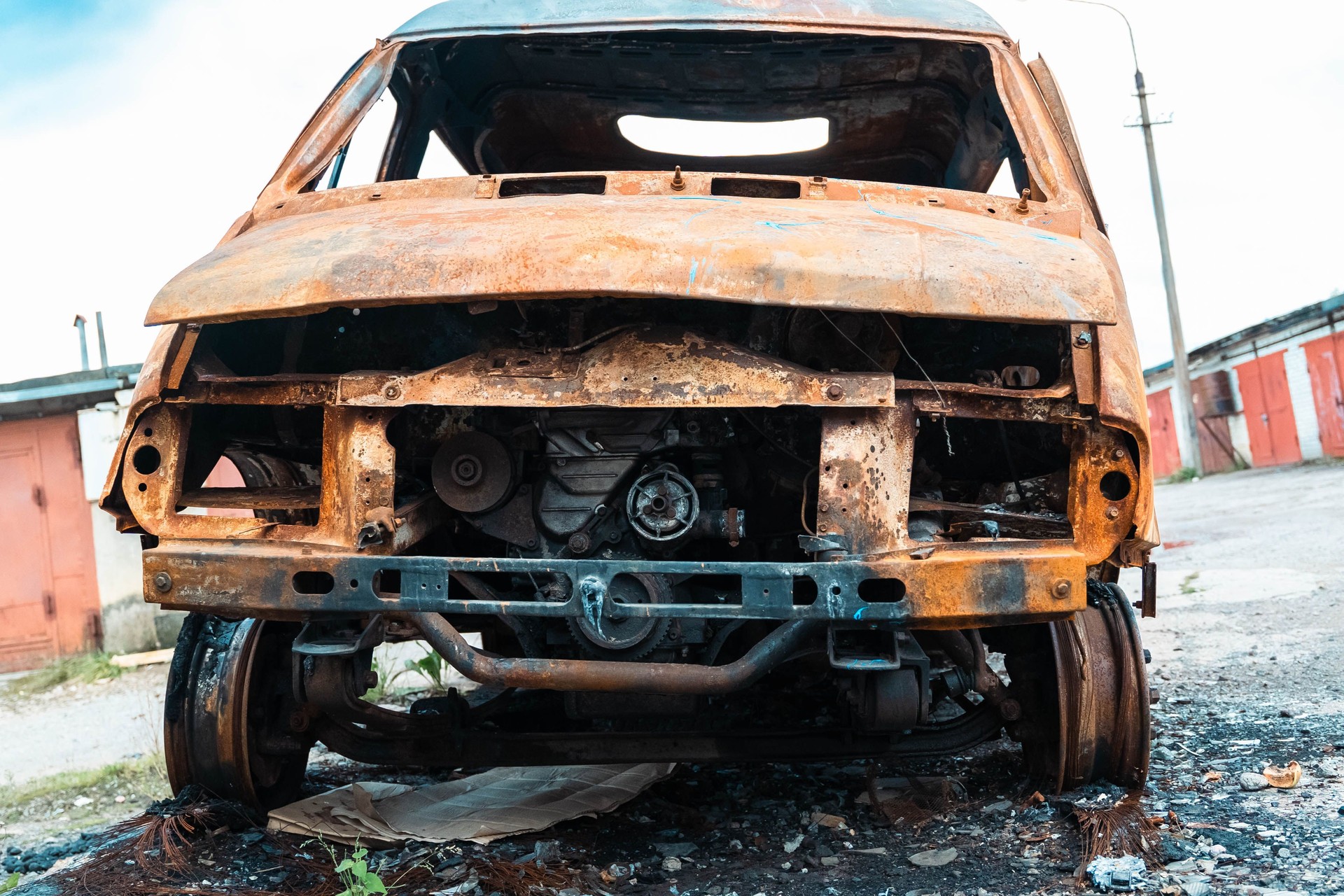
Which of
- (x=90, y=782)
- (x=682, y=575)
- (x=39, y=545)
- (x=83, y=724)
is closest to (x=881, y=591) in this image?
(x=682, y=575)

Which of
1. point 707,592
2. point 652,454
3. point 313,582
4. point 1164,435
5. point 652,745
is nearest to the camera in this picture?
point 313,582

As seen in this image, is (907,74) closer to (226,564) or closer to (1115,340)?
(1115,340)

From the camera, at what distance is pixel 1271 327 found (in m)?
20.9

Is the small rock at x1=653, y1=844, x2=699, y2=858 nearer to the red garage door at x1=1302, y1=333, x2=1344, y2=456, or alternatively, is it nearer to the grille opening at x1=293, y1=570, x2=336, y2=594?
the grille opening at x1=293, y1=570, x2=336, y2=594

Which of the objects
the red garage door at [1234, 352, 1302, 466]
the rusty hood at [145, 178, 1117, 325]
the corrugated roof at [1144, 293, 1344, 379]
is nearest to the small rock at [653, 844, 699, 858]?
the rusty hood at [145, 178, 1117, 325]

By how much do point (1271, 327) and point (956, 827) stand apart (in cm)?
2108

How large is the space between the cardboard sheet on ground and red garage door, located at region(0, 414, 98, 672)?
6680 mm

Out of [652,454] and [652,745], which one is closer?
[652,454]

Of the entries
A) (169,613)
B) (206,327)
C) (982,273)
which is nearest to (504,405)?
(206,327)

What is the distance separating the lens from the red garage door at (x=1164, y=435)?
2752 centimetres

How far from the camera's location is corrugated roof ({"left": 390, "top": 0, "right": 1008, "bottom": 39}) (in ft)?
11.9

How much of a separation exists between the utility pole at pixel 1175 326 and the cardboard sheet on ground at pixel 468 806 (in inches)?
854

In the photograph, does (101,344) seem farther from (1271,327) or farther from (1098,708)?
(1271,327)

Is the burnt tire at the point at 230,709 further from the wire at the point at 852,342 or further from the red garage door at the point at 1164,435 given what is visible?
the red garage door at the point at 1164,435
